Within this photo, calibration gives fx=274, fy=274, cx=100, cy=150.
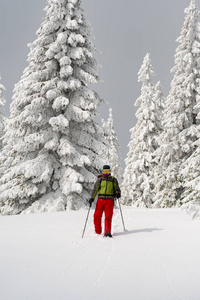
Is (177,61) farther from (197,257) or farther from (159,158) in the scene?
(197,257)

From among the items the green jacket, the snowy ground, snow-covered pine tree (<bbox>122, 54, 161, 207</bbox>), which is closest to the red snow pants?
the green jacket

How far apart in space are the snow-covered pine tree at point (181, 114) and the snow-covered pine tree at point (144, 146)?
200 inches

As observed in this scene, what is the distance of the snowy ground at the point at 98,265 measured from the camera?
3549 millimetres

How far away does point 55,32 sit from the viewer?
1520 cm

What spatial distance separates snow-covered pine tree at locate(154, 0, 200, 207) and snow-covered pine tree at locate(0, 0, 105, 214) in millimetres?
7050

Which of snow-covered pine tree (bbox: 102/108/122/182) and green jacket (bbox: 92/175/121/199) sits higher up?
snow-covered pine tree (bbox: 102/108/122/182)

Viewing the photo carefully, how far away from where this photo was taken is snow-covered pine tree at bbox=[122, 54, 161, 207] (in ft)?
85.2

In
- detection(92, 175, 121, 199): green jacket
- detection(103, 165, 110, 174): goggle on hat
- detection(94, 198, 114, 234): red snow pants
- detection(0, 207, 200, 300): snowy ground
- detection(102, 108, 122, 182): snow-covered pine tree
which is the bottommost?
detection(0, 207, 200, 300): snowy ground

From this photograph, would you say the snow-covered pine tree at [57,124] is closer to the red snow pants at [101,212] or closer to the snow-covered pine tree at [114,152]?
the red snow pants at [101,212]

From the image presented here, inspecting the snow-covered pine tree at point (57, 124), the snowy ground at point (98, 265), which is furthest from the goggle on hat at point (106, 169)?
the snow-covered pine tree at point (57, 124)

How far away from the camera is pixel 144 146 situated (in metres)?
26.9

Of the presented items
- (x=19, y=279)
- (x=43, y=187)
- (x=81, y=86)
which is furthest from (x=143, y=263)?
(x=81, y=86)

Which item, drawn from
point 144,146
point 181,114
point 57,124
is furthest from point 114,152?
point 57,124

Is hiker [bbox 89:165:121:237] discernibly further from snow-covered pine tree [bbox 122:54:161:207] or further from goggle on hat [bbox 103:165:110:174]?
snow-covered pine tree [bbox 122:54:161:207]
